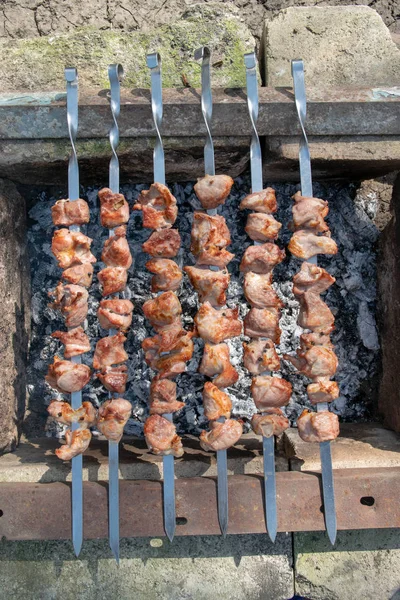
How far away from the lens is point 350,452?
2.35 metres

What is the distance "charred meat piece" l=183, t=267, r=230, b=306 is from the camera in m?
2.17

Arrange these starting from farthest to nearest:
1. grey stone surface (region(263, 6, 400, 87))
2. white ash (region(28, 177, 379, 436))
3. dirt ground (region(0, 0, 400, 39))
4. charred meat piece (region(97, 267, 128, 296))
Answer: dirt ground (region(0, 0, 400, 39)), white ash (region(28, 177, 379, 436)), grey stone surface (region(263, 6, 400, 87)), charred meat piece (region(97, 267, 128, 296))

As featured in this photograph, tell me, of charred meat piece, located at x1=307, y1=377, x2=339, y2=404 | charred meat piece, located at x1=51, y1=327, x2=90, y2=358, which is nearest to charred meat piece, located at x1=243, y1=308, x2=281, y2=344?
charred meat piece, located at x1=307, y1=377, x2=339, y2=404

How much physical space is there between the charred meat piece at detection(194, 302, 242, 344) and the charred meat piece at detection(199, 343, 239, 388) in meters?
0.03

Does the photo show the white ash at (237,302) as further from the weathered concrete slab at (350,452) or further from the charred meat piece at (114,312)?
the charred meat piece at (114,312)

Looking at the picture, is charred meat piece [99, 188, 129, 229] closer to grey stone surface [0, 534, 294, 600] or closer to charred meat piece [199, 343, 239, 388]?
charred meat piece [199, 343, 239, 388]

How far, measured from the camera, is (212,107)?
2.22 m

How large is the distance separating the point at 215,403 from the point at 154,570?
2.60 feet

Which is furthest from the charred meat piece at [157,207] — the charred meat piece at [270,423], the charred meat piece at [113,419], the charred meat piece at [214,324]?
the charred meat piece at [270,423]

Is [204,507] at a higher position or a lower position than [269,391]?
lower

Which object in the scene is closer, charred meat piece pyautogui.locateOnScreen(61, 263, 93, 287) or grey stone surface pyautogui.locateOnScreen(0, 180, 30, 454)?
charred meat piece pyautogui.locateOnScreen(61, 263, 93, 287)

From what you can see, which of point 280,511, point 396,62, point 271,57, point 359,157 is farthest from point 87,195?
point 280,511

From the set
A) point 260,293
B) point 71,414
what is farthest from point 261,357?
point 71,414

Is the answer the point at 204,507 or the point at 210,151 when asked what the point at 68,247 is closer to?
the point at 210,151
